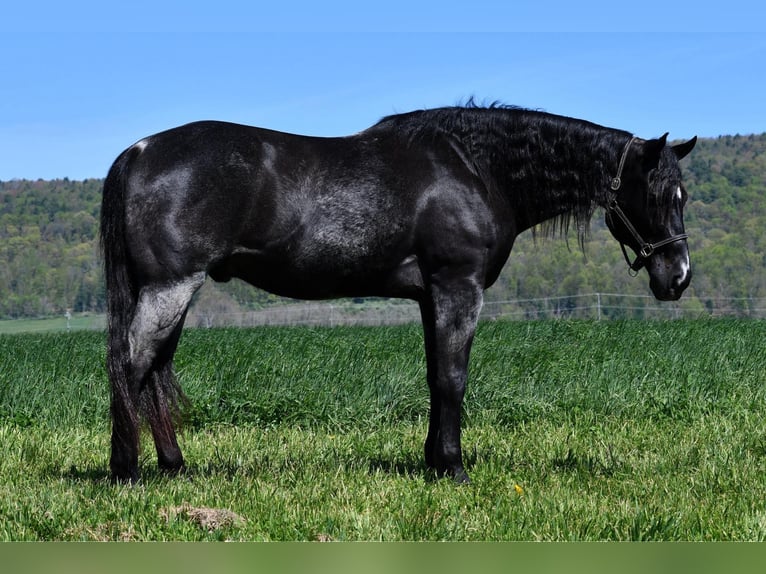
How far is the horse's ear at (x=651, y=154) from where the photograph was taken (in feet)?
20.4

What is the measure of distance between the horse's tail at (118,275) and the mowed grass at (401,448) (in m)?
0.79

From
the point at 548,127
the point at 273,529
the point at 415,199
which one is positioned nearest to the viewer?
the point at 273,529

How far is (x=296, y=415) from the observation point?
9031 millimetres

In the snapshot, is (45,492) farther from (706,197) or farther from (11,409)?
(706,197)

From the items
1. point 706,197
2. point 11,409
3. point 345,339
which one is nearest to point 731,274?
point 706,197

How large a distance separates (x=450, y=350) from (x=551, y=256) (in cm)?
12550

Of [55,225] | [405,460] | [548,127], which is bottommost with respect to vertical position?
[405,460]

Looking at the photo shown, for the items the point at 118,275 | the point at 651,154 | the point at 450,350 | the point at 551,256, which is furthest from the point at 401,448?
the point at 551,256

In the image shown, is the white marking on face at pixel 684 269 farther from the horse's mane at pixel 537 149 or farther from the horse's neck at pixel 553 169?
the horse's neck at pixel 553 169

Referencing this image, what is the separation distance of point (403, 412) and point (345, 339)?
7.35 meters

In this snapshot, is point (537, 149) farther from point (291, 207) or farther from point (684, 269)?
point (291, 207)

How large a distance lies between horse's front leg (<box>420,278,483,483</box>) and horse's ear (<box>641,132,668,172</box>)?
156cm

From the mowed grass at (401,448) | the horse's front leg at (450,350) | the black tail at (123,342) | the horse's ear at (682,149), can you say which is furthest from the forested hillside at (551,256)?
the black tail at (123,342)

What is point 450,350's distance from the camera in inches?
235
